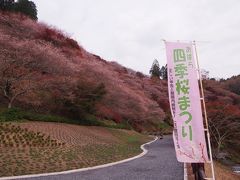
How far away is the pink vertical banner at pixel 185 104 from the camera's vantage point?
7.45m

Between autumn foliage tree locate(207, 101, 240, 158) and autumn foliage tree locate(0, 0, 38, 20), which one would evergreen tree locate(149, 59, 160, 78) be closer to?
autumn foliage tree locate(0, 0, 38, 20)

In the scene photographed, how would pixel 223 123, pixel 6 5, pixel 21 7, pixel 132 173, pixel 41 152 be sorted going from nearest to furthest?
1. pixel 132 173
2. pixel 41 152
3. pixel 223 123
4. pixel 6 5
5. pixel 21 7

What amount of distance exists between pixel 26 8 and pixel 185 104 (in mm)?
43975

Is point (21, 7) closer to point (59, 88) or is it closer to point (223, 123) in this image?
point (59, 88)

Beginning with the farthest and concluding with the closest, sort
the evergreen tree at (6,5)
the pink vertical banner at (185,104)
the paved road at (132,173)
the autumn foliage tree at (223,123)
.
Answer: the evergreen tree at (6,5) < the autumn foliage tree at (223,123) < the paved road at (132,173) < the pink vertical banner at (185,104)

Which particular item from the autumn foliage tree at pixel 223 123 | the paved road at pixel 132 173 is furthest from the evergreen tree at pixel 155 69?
the paved road at pixel 132 173

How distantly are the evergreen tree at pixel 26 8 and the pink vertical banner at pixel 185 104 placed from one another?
41519mm

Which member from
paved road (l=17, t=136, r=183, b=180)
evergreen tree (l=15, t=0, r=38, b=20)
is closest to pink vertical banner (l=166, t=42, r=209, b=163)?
paved road (l=17, t=136, r=183, b=180)

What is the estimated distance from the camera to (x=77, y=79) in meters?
31.5

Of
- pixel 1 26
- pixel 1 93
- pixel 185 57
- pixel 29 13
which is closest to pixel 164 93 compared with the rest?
pixel 29 13

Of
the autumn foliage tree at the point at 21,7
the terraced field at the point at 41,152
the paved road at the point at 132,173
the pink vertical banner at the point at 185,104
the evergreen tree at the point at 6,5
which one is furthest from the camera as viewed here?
the autumn foliage tree at the point at 21,7

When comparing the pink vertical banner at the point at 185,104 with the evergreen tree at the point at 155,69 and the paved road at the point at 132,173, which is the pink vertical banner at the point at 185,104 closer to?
the paved road at the point at 132,173

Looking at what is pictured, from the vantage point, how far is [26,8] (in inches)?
1829

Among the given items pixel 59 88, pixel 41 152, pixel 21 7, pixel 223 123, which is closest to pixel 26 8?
pixel 21 7
